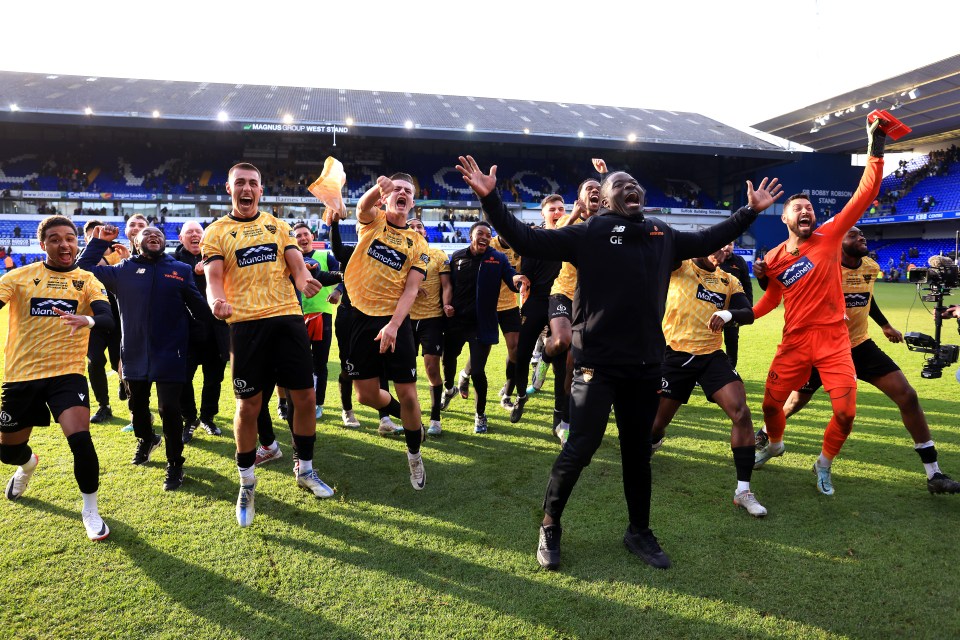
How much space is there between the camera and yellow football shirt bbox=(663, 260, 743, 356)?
444 centimetres

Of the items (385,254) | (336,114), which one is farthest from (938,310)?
(336,114)

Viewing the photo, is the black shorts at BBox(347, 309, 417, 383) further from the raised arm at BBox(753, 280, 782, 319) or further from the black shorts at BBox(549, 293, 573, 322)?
the raised arm at BBox(753, 280, 782, 319)

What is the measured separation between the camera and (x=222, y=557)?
340 cm

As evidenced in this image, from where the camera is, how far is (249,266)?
13.1 ft

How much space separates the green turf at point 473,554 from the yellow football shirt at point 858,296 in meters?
1.24

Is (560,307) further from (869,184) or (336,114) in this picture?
(336,114)

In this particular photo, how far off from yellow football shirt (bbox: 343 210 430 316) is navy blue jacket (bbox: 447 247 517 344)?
1.57 m

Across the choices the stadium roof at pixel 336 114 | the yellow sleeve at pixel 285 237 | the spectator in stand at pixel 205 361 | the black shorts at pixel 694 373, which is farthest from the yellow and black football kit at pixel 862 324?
the stadium roof at pixel 336 114

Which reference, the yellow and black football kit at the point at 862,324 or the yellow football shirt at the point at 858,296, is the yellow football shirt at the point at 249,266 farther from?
the yellow football shirt at the point at 858,296

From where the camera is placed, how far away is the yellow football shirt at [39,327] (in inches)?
150

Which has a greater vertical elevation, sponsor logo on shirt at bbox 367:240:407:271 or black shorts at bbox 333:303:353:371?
sponsor logo on shirt at bbox 367:240:407:271

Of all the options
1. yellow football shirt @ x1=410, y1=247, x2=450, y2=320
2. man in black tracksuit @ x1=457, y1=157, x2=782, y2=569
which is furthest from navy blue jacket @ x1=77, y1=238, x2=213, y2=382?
man in black tracksuit @ x1=457, y1=157, x2=782, y2=569

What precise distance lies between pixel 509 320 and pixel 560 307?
5.04 feet

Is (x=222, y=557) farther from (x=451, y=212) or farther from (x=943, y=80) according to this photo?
(x=943, y=80)
